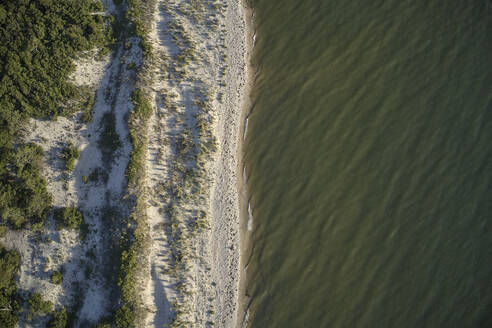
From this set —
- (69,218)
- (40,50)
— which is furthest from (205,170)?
(40,50)

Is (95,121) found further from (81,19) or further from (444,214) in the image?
(444,214)

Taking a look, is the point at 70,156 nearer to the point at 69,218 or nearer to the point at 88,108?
the point at 88,108

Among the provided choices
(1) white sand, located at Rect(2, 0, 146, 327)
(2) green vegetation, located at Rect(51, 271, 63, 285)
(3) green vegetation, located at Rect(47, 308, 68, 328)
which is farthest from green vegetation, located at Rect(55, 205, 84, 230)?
(3) green vegetation, located at Rect(47, 308, 68, 328)

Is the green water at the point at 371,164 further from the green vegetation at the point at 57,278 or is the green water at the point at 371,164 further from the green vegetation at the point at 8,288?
the green vegetation at the point at 8,288

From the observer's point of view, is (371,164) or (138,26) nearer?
(371,164)

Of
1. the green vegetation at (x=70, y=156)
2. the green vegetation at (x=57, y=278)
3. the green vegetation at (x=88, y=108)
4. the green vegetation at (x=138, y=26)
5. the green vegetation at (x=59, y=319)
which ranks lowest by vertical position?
the green vegetation at (x=59, y=319)

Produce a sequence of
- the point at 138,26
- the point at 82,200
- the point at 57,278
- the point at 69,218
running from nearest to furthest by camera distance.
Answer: the point at 57,278 < the point at 69,218 < the point at 82,200 < the point at 138,26

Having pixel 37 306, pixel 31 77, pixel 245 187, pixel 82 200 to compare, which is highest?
pixel 31 77

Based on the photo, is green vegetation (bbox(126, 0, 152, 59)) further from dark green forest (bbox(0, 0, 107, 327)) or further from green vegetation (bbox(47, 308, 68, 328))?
green vegetation (bbox(47, 308, 68, 328))

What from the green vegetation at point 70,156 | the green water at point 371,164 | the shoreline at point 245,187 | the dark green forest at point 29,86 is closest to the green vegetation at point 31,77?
the dark green forest at point 29,86
